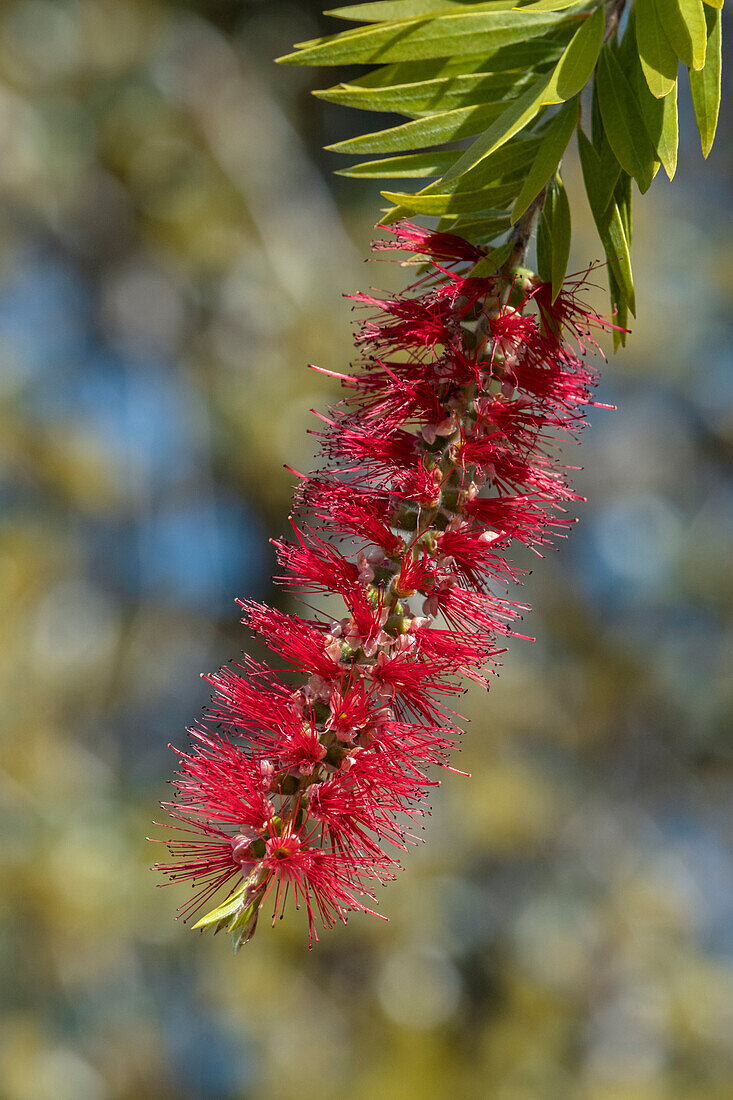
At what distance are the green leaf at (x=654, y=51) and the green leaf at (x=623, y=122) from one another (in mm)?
32

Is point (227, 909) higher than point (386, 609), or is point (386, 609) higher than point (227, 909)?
point (386, 609)

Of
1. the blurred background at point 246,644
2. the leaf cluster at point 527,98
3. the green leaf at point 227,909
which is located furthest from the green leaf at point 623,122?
the blurred background at point 246,644

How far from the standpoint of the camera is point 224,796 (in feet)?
1.71

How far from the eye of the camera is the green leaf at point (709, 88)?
1.46 ft

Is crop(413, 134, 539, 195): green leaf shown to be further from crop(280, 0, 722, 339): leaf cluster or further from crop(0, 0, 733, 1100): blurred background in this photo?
crop(0, 0, 733, 1100): blurred background

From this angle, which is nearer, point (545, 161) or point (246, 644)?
point (545, 161)

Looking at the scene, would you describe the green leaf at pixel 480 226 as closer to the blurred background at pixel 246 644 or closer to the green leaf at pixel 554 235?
the green leaf at pixel 554 235

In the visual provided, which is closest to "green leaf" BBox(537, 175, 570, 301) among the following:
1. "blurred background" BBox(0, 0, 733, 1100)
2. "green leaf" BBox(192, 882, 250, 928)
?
"green leaf" BBox(192, 882, 250, 928)

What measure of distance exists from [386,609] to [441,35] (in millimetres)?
266

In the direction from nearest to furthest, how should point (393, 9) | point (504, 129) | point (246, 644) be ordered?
point (504, 129), point (393, 9), point (246, 644)

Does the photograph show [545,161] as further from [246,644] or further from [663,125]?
[246,644]

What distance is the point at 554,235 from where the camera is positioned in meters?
0.50

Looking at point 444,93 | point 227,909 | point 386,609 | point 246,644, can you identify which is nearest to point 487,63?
point 444,93

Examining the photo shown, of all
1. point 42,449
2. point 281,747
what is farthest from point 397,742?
point 42,449
